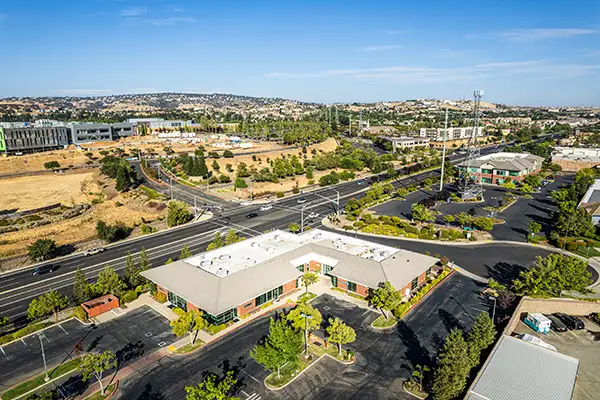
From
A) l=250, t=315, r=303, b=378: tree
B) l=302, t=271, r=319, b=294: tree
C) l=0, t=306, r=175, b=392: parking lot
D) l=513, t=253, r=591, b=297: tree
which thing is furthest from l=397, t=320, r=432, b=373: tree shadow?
l=0, t=306, r=175, b=392: parking lot

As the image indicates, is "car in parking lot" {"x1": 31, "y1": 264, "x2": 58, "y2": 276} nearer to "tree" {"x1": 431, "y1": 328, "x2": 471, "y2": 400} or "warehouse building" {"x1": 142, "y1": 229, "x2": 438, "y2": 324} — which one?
"warehouse building" {"x1": 142, "y1": 229, "x2": 438, "y2": 324}

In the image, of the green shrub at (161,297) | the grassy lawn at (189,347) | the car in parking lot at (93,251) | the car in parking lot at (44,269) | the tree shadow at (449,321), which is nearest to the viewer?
Result: the grassy lawn at (189,347)

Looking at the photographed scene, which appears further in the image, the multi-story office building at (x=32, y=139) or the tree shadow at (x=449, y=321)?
the multi-story office building at (x=32, y=139)

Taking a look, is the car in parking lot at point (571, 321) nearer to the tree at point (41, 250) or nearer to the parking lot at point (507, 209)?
the parking lot at point (507, 209)

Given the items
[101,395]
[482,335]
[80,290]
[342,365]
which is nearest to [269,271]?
[342,365]

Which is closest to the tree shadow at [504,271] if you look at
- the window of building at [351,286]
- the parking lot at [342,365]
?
the parking lot at [342,365]
